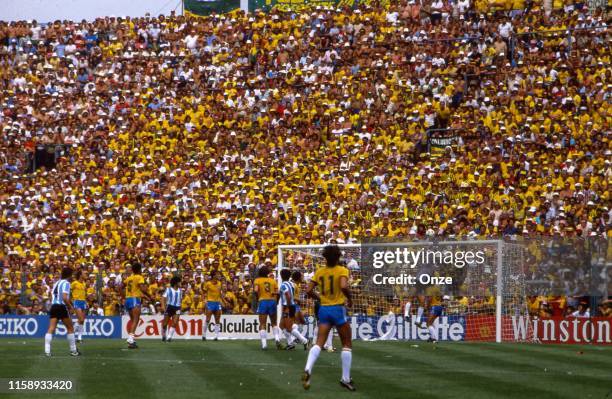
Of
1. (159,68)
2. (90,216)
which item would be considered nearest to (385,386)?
(90,216)

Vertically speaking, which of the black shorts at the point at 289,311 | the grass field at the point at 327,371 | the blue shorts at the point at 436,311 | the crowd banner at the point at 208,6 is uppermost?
the crowd banner at the point at 208,6

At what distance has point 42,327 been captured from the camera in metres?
37.8

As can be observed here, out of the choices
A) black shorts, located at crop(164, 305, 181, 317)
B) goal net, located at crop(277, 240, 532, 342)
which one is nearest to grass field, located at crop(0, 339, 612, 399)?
black shorts, located at crop(164, 305, 181, 317)

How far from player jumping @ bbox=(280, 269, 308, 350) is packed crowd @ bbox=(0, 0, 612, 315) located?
21.8ft

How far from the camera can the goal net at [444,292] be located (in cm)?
3219

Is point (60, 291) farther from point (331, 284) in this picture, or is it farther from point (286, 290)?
point (331, 284)

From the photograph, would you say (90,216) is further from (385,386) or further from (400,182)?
(385,386)

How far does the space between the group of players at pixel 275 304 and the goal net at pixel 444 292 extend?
8.20ft

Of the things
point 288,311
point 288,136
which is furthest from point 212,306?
point 288,136

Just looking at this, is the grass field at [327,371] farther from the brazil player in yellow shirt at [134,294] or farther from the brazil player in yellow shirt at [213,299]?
the brazil player in yellow shirt at [213,299]

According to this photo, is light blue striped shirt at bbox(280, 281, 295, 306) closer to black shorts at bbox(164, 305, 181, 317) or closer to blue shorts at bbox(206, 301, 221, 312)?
black shorts at bbox(164, 305, 181, 317)

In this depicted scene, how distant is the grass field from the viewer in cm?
1738

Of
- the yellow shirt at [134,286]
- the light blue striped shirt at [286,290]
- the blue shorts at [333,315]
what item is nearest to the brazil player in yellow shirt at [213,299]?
the yellow shirt at [134,286]

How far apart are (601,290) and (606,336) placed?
1.18 m
